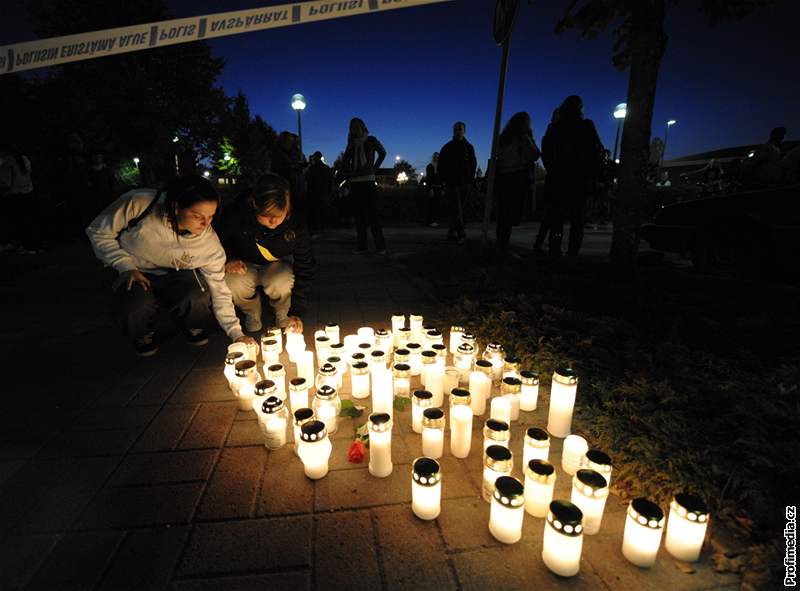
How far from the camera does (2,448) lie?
2.51 m

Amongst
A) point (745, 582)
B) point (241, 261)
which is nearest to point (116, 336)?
point (241, 261)

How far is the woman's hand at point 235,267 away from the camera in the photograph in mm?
4102

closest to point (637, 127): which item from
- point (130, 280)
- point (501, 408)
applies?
point (501, 408)

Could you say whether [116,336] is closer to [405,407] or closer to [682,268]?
[405,407]

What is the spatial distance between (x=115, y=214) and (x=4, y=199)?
7038 millimetres

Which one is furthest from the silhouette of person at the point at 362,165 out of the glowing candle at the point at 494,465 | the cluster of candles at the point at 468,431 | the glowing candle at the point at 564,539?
the glowing candle at the point at 564,539

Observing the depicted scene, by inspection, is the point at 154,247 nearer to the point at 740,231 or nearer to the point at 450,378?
the point at 450,378

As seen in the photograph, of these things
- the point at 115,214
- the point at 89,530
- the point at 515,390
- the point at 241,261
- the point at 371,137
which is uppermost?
the point at 371,137

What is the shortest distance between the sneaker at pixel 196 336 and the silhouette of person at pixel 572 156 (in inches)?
220

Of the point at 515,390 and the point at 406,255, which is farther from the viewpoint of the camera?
the point at 406,255

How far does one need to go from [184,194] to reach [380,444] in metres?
2.34

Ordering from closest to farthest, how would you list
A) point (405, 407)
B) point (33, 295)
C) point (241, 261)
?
point (405, 407) < point (241, 261) < point (33, 295)

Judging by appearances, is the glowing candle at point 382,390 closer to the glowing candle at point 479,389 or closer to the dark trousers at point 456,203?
the glowing candle at point 479,389

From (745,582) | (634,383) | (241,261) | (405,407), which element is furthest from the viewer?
(241,261)
